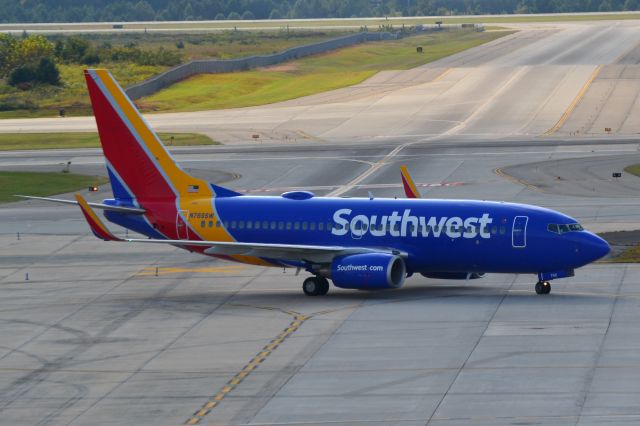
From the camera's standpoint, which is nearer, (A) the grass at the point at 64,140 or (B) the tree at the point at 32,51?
(A) the grass at the point at 64,140

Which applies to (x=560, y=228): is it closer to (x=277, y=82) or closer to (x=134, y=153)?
(x=134, y=153)

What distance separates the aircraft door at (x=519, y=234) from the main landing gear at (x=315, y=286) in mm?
8583

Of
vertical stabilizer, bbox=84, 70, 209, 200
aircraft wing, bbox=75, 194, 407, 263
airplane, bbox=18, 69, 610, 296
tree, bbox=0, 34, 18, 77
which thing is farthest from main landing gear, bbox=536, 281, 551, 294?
tree, bbox=0, 34, 18, 77

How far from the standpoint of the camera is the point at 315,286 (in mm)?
57250

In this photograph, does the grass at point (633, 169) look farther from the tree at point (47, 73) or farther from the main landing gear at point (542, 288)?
the tree at point (47, 73)

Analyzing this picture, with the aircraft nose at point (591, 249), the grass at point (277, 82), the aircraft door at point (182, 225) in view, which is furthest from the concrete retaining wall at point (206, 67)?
the aircraft nose at point (591, 249)

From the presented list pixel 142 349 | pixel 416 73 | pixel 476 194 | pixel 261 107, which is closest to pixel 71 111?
pixel 261 107

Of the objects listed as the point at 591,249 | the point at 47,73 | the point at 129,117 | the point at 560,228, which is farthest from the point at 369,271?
the point at 47,73

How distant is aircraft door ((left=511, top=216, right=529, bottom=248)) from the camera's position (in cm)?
5453

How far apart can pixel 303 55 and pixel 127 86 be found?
141ft

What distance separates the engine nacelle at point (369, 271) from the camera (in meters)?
54.8

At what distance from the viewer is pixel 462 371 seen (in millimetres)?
42344

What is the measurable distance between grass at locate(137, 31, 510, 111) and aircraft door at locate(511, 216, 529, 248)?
95865 mm

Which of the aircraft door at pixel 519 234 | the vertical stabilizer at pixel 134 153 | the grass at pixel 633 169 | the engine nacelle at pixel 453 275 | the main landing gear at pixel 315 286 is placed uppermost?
the vertical stabilizer at pixel 134 153
